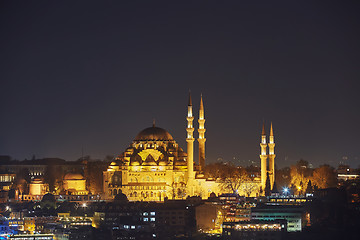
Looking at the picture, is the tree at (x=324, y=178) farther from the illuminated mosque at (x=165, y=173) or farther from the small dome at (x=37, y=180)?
the small dome at (x=37, y=180)

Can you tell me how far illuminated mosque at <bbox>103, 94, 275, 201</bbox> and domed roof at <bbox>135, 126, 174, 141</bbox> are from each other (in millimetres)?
1083

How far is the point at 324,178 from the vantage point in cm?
11162

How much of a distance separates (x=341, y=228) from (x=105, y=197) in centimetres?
2924

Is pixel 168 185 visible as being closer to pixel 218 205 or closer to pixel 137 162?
pixel 137 162

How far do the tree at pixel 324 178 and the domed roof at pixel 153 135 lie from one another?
13.5 metres

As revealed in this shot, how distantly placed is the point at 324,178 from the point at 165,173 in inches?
535

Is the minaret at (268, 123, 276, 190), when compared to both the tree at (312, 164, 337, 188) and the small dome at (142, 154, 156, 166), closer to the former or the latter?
the tree at (312, 164, 337, 188)

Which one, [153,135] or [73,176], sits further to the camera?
[153,135]

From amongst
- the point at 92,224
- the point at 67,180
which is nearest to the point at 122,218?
the point at 92,224

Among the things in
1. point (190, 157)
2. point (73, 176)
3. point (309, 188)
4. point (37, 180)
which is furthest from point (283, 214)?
point (37, 180)

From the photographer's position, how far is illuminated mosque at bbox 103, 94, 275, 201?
108500mm

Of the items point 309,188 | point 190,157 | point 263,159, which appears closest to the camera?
point 309,188

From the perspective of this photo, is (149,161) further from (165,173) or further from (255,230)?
(255,230)

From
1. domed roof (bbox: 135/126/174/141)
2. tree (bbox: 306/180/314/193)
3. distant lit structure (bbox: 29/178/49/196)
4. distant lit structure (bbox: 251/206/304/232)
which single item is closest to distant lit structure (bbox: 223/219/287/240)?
distant lit structure (bbox: 251/206/304/232)
